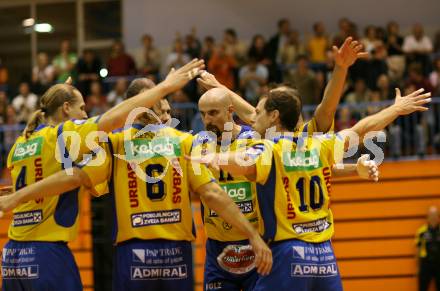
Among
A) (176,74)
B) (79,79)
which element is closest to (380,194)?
(79,79)

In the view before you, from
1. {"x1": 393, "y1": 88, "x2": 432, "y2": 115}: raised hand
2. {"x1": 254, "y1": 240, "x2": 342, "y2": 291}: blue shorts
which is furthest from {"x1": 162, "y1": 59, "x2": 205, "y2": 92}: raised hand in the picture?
{"x1": 393, "y1": 88, "x2": 432, "y2": 115}: raised hand

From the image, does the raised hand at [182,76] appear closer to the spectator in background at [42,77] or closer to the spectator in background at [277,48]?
the spectator in background at [277,48]

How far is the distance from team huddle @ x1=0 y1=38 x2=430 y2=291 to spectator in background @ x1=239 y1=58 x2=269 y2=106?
9.16 m

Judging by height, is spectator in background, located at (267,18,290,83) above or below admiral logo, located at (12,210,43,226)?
above

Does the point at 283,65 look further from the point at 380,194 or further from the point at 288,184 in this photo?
the point at 288,184

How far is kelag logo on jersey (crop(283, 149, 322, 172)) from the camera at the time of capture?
5.86 m

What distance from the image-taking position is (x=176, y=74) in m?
5.97

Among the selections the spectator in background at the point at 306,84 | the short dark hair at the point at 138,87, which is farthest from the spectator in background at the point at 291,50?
the short dark hair at the point at 138,87

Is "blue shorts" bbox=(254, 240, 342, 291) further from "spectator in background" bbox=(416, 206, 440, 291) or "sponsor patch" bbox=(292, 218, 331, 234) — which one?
"spectator in background" bbox=(416, 206, 440, 291)

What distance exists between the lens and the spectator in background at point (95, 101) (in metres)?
16.0

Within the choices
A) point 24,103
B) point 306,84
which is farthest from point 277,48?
point 24,103

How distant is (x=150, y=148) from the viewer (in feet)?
20.3

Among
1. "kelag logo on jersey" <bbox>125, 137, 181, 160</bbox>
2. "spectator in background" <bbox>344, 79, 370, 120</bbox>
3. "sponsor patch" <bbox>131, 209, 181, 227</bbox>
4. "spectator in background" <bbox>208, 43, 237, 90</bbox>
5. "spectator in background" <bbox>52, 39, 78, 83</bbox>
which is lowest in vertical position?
"sponsor patch" <bbox>131, 209, 181, 227</bbox>

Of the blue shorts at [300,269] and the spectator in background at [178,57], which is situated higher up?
the spectator in background at [178,57]
